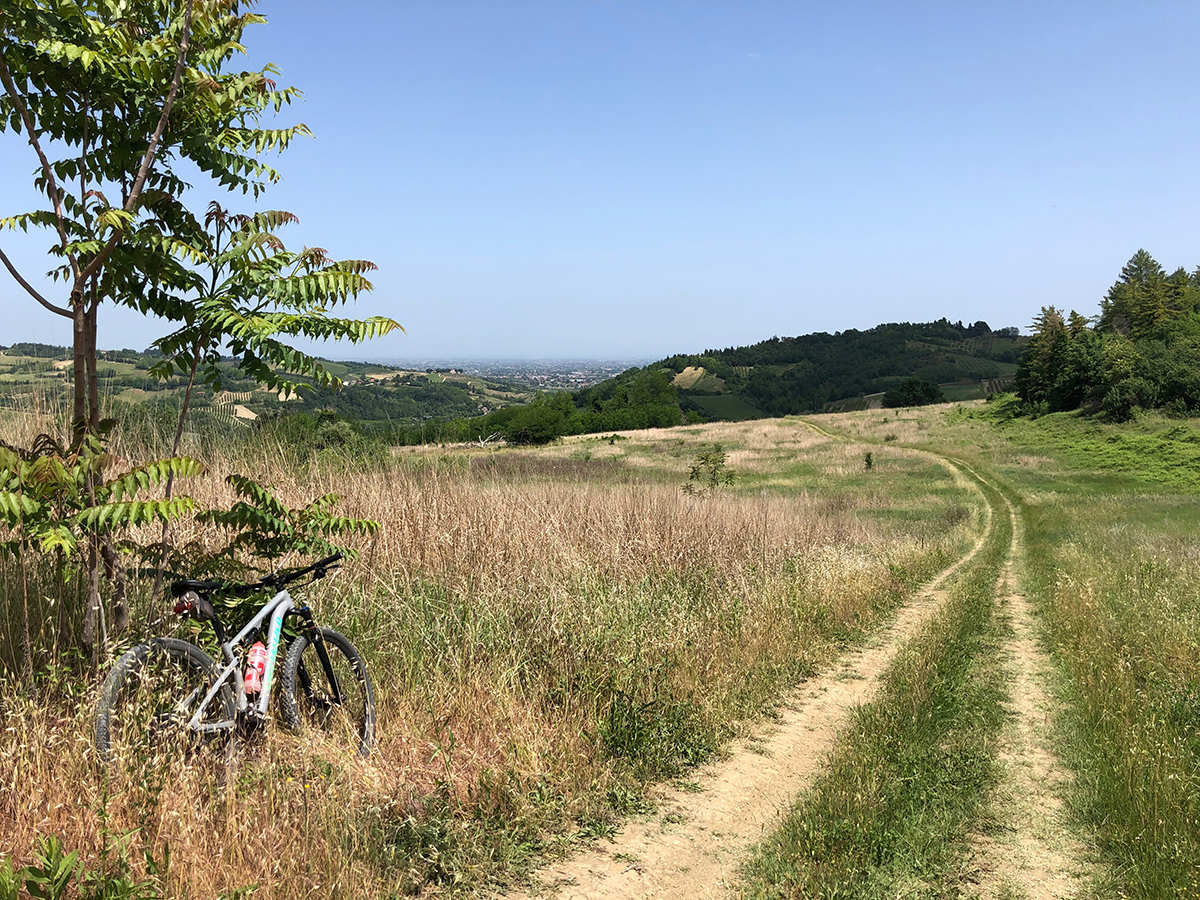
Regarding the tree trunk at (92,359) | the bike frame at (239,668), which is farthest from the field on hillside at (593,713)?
the tree trunk at (92,359)

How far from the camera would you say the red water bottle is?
4121 millimetres

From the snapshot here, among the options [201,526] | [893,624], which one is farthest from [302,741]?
[893,624]

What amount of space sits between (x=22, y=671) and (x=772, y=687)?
6020 mm

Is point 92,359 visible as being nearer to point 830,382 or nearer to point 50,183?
point 50,183

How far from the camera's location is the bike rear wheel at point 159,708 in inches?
140

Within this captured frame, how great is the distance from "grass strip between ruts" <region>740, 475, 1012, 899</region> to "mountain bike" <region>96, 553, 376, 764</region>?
2.70 meters

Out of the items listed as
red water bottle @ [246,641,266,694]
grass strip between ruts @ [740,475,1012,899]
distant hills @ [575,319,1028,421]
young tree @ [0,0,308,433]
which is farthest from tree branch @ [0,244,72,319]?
distant hills @ [575,319,1028,421]

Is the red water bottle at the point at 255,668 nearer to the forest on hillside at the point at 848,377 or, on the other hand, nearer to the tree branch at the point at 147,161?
the tree branch at the point at 147,161

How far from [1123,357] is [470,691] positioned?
2755 inches

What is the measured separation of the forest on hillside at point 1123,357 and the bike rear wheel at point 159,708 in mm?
62471

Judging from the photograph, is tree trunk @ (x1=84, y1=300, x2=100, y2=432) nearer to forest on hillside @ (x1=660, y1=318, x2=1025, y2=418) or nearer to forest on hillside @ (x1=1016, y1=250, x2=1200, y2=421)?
forest on hillside @ (x1=1016, y1=250, x2=1200, y2=421)

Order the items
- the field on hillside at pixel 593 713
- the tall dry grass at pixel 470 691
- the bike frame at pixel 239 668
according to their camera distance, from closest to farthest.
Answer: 1. the tall dry grass at pixel 470 691
2. the field on hillside at pixel 593 713
3. the bike frame at pixel 239 668

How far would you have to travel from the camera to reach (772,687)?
724cm

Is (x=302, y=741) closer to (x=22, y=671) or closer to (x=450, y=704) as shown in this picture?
(x=450, y=704)
